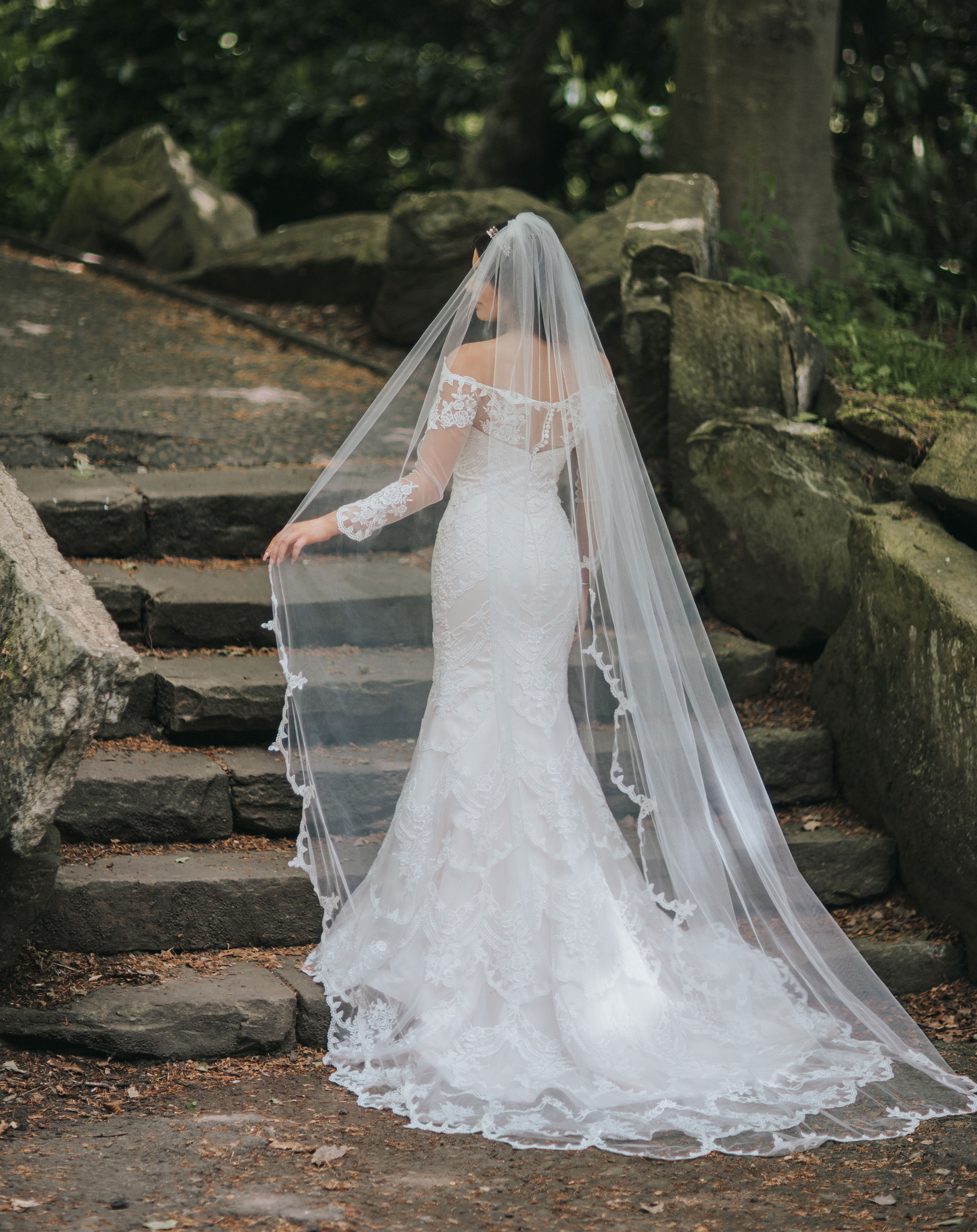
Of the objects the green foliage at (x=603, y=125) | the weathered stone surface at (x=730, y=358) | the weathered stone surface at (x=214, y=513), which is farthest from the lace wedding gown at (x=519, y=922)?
the green foliage at (x=603, y=125)

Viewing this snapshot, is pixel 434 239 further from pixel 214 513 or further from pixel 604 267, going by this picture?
pixel 214 513

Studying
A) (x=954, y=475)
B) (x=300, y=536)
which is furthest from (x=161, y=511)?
(x=954, y=475)

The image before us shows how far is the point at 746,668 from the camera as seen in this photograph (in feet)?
15.3

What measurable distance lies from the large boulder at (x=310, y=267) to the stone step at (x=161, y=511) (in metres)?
3.30

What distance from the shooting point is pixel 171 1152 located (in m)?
2.70

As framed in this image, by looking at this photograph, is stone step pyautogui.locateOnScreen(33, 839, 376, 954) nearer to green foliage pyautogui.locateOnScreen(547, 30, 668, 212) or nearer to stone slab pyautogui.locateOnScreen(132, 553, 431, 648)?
stone slab pyautogui.locateOnScreen(132, 553, 431, 648)

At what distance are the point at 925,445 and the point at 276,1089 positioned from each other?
3.38 metres

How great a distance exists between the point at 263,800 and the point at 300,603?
0.69 metres

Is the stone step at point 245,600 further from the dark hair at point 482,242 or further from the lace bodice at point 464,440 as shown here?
the dark hair at point 482,242

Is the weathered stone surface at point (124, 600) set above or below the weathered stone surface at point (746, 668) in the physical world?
Result: above

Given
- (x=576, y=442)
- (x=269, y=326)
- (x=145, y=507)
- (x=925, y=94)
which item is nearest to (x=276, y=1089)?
(x=576, y=442)

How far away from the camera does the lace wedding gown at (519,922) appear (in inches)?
120

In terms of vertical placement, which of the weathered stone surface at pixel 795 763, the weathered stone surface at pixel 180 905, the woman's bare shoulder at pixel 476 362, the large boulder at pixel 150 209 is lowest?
the weathered stone surface at pixel 180 905

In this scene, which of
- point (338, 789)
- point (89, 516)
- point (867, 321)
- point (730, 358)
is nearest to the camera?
point (338, 789)
